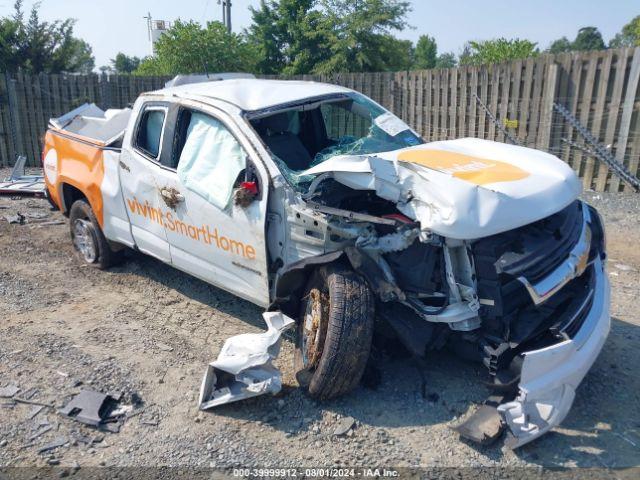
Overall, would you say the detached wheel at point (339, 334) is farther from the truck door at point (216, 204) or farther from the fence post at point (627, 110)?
the fence post at point (627, 110)

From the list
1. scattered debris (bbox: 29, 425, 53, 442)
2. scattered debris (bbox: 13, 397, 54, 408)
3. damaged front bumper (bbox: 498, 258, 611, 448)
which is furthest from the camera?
scattered debris (bbox: 13, 397, 54, 408)

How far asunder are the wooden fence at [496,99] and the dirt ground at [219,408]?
3.77 metres

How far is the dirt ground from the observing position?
3283 millimetres

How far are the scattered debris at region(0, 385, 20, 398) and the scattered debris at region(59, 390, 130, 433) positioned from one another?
0.46 meters

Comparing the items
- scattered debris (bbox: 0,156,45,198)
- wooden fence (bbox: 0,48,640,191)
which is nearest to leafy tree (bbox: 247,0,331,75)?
wooden fence (bbox: 0,48,640,191)

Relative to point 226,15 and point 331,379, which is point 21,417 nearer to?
point 331,379

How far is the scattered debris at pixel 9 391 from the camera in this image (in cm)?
388

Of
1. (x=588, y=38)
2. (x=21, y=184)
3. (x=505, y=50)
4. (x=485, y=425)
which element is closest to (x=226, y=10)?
(x=505, y=50)

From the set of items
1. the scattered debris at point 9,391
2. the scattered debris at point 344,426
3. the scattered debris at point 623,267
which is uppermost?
the scattered debris at point 623,267

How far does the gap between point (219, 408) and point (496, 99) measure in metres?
7.90

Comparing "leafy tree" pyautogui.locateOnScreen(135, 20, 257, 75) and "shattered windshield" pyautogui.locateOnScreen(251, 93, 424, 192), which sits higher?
"leafy tree" pyautogui.locateOnScreen(135, 20, 257, 75)

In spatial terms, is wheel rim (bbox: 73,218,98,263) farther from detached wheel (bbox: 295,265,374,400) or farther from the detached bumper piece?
detached wheel (bbox: 295,265,374,400)

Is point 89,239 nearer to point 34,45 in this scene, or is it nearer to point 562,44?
point 34,45

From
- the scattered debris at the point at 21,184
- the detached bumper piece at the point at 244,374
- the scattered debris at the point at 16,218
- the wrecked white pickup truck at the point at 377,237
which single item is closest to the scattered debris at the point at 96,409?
the detached bumper piece at the point at 244,374
